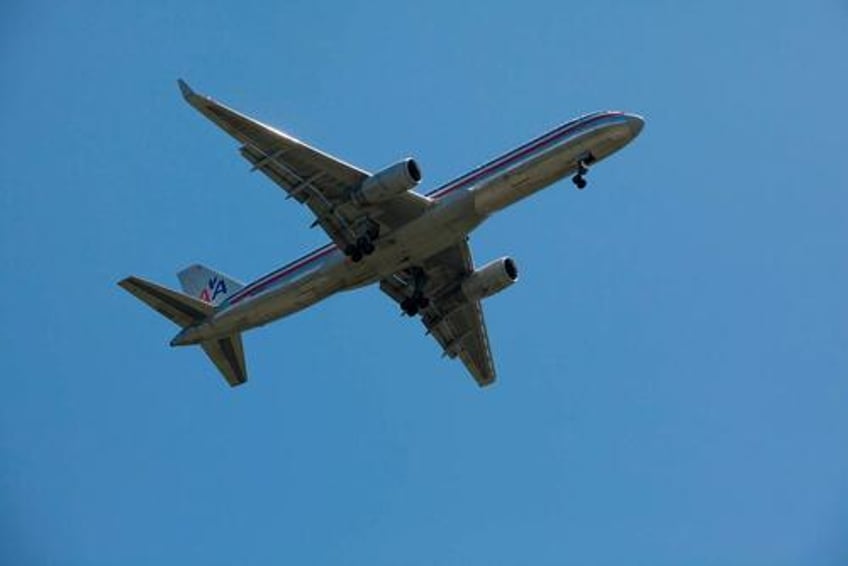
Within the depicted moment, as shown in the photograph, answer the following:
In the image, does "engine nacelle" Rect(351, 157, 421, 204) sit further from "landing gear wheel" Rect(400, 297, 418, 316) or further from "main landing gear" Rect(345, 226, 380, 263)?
"landing gear wheel" Rect(400, 297, 418, 316)

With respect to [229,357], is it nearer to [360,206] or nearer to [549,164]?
[360,206]

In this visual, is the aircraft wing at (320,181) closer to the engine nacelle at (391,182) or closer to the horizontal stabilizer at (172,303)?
the engine nacelle at (391,182)

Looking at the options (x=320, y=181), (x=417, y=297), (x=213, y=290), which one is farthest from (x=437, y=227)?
(x=213, y=290)

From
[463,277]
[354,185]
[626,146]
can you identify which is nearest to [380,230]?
[354,185]

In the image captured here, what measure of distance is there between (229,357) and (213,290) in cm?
370

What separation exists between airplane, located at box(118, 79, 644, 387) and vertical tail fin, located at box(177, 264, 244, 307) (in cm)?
238

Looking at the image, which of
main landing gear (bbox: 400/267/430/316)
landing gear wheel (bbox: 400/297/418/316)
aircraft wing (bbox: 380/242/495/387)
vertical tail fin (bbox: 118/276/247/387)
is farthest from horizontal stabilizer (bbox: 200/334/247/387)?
main landing gear (bbox: 400/267/430/316)

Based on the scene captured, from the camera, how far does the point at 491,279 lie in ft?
213

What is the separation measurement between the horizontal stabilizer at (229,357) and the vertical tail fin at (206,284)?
188cm

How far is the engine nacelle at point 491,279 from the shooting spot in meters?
64.9

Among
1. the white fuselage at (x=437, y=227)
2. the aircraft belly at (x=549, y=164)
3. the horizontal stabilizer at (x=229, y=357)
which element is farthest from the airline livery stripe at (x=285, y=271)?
the aircraft belly at (x=549, y=164)

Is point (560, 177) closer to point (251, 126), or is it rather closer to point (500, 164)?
point (500, 164)

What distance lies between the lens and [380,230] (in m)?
60.6

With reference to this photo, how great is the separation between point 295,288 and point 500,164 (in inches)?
407
